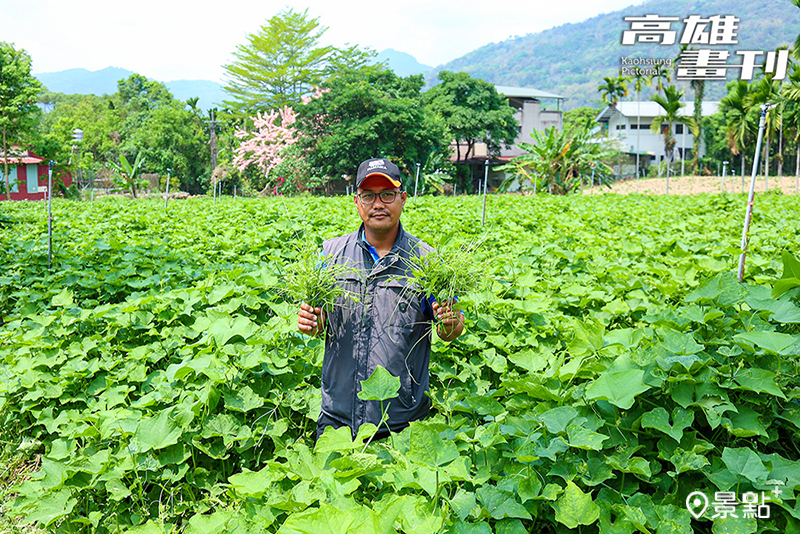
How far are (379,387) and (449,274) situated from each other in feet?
1.57

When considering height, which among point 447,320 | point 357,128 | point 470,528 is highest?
point 357,128

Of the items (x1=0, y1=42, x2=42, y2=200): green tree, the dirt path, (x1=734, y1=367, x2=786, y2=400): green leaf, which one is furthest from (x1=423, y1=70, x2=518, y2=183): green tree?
(x1=734, y1=367, x2=786, y2=400): green leaf

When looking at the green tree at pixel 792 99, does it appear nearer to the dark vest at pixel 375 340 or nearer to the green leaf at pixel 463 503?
the dark vest at pixel 375 340

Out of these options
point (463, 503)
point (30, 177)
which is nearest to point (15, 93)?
point (30, 177)

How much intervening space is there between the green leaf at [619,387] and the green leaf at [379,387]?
23.7 inches

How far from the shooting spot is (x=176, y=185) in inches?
1196

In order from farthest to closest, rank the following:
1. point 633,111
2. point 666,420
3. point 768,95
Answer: point 633,111
point 768,95
point 666,420

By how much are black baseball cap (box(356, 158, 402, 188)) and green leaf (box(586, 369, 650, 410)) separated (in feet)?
3.65

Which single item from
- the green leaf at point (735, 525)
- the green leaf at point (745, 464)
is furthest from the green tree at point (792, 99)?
the green leaf at point (735, 525)

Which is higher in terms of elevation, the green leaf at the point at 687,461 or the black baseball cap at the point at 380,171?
the black baseball cap at the point at 380,171

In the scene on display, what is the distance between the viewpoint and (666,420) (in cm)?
160

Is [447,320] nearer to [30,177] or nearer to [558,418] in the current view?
[558,418]

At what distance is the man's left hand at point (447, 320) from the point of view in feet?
6.52

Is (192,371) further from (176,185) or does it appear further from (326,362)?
(176,185)
